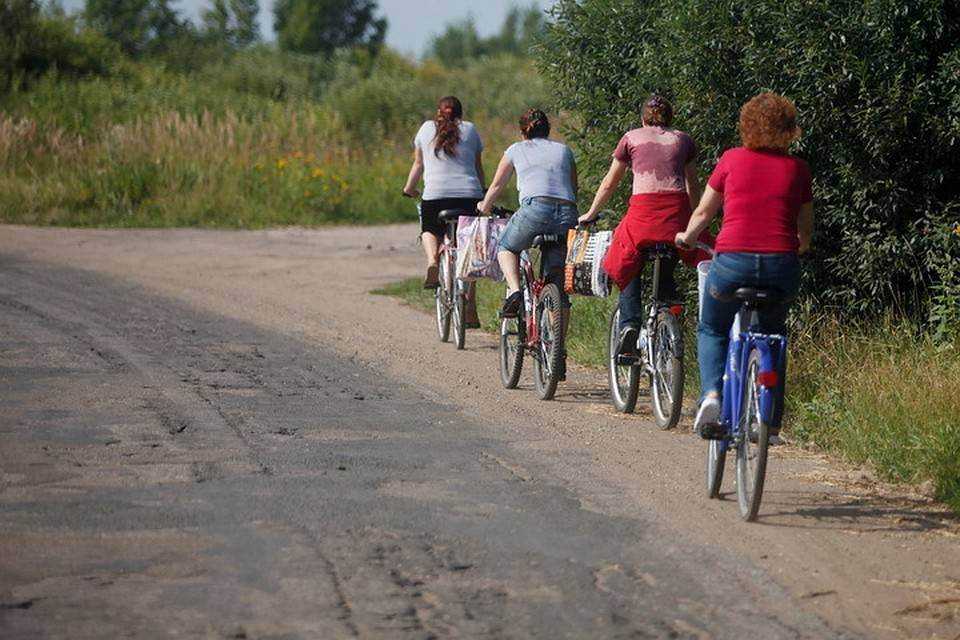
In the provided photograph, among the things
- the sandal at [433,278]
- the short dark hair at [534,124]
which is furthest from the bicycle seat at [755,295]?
the sandal at [433,278]

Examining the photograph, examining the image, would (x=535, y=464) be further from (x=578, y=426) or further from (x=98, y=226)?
(x=98, y=226)

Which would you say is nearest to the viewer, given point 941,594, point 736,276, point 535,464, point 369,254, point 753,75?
point 941,594

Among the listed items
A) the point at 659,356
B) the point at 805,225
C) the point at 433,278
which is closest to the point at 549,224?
the point at 659,356

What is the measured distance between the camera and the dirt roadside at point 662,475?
5992 millimetres

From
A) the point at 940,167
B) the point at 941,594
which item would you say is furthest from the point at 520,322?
the point at 941,594

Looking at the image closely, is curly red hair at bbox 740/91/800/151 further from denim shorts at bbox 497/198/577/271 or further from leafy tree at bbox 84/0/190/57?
leafy tree at bbox 84/0/190/57

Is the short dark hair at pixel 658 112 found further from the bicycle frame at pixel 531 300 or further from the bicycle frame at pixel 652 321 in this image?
the bicycle frame at pixel 531 300

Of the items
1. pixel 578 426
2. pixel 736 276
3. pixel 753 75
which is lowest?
pixel 578 426

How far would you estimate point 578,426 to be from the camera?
942 centimetres

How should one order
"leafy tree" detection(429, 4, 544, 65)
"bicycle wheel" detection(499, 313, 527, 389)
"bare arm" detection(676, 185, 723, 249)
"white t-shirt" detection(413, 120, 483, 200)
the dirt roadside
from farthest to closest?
1. "leafy tree" detection(429, 4, 544, 65)
2. "white t-shirt" detection(413, 120, 483, 200)
3. "bicycle wheel" detection(499, 313, 527, 389)
4. "bare arm" detection(676, 185, 723, 249)
5. the dirt roadside

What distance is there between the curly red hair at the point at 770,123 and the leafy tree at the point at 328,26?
5789 centimetres

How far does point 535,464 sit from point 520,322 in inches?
Result: 109

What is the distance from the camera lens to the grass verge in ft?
26.7

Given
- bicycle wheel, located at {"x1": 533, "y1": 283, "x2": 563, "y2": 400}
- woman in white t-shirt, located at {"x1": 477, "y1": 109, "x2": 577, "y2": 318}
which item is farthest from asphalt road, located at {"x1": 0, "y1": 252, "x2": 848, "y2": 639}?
woman in white t-shirt, located at {"x1": 477, "y1": 109, "x2": 577, "y2": 318}
